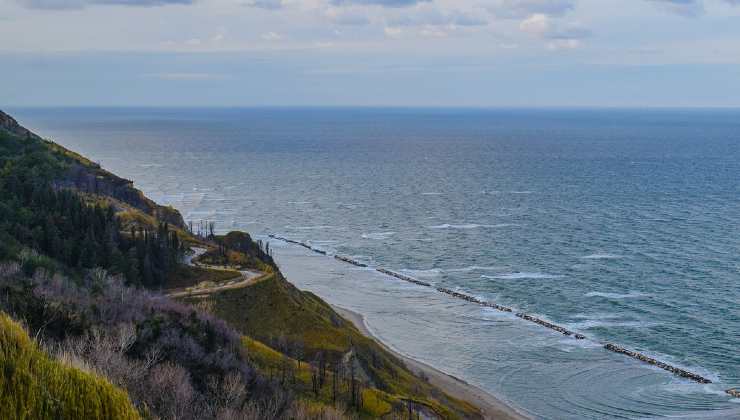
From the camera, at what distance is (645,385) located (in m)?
79.5

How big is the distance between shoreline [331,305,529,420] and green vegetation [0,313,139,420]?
61615 mm

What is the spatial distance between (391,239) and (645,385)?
77663mm

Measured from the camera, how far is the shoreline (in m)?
74.2

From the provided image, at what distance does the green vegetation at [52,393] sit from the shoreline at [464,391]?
6162cm

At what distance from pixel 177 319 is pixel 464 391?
120ft

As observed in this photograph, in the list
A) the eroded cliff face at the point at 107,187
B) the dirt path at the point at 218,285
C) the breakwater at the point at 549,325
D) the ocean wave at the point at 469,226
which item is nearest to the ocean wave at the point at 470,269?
the breakwater at the point at 549,325

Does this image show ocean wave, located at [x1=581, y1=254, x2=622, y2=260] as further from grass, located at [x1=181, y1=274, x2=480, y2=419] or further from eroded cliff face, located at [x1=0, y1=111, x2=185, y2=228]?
eroded cliff face, located at [x1=0, y1=111, x2=185, y2=228]

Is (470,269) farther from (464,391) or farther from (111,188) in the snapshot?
(111,188)

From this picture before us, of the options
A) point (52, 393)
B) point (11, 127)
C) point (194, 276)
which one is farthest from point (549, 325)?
point (11, 127)

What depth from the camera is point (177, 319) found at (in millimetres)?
54094

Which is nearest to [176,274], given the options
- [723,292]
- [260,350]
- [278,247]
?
[260,350]

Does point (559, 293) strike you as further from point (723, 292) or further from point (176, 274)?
point (176, 274)

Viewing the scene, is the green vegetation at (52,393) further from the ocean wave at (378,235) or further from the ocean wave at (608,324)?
the ocean wave at (378,235)

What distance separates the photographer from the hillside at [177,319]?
37.5 meters
